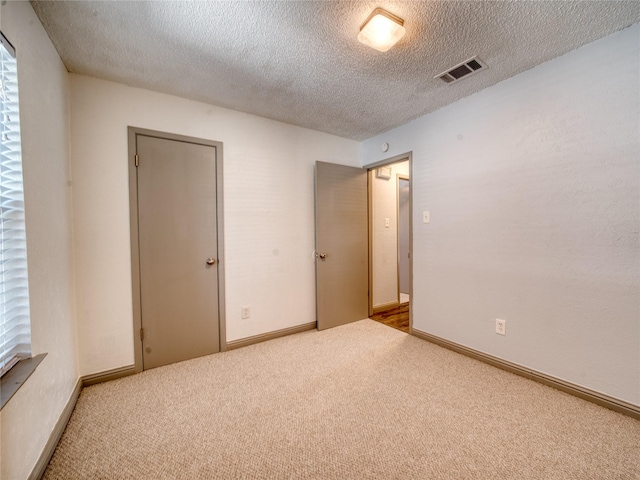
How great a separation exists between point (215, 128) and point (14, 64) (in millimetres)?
1391

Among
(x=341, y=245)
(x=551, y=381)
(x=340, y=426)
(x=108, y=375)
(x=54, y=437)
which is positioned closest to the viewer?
(x=54, y=437)

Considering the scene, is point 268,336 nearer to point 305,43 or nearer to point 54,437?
point 54,437

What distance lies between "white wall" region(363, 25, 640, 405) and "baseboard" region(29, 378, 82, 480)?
9.66 ft

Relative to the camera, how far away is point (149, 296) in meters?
2.22

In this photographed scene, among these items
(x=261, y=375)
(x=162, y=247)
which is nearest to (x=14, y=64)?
(x=162, y=247)

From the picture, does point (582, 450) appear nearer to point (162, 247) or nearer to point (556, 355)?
point (556, 355)

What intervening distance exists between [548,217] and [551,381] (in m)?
1.21

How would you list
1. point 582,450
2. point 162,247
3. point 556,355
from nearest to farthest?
point 582,450 → point 556,355 → point 162,247

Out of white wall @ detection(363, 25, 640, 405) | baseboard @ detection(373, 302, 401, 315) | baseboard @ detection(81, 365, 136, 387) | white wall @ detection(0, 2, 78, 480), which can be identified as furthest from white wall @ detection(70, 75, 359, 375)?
white wall @ detection(363, 25, 640, 405)

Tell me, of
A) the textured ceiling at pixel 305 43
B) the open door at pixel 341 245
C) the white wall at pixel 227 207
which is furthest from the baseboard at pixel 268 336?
the textured ceiling at pixel 305 43

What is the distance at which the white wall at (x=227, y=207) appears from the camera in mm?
1999

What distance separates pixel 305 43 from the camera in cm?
169

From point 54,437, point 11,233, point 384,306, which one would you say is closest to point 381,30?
point 11,233

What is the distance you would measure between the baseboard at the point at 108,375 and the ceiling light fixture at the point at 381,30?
9.74ft
